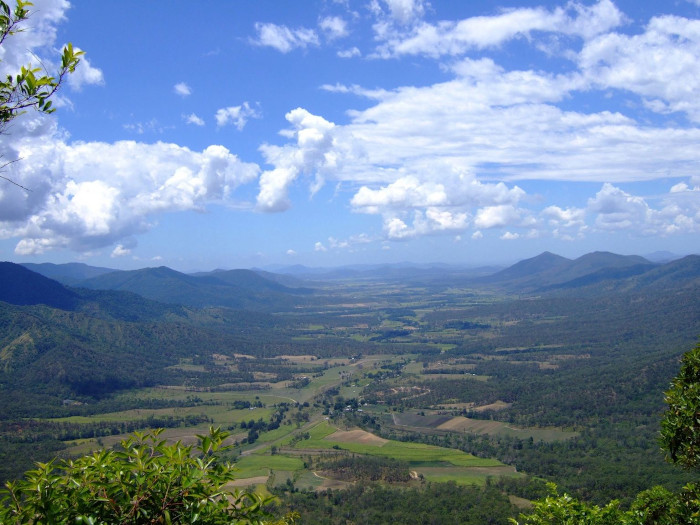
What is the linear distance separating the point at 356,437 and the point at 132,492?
89507 mm

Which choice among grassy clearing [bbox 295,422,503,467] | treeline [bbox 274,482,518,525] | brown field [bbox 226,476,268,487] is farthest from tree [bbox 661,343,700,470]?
grassy clearing [bbox 295,422,503,467]

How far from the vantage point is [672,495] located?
12539mm

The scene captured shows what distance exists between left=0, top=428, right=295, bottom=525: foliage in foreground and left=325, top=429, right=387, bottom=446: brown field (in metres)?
85.2

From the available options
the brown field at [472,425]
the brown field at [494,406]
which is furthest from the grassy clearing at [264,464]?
the brown field at [494,406]

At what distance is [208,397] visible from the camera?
130375 mm

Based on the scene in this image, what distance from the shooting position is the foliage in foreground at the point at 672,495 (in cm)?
1144

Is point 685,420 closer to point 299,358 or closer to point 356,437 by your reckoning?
point 356,437

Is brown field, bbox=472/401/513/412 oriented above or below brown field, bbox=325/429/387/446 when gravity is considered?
below

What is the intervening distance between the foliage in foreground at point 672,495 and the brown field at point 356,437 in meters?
77.6

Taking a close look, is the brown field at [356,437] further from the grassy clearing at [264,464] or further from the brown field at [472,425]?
the brown field at [472,425]

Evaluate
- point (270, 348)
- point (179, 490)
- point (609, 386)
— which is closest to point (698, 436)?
point (179, 490)

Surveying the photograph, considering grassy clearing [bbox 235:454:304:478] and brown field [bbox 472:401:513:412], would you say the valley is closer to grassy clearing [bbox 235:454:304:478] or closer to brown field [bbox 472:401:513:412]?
grassy clearing [bbox 235:454:304:478]

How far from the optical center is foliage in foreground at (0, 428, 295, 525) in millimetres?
5230

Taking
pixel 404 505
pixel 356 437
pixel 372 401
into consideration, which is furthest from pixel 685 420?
pixel 372 401
